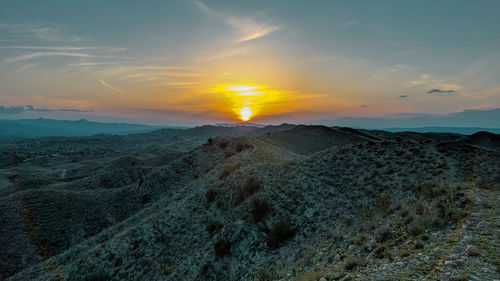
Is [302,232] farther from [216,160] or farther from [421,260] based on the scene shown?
[216,160]

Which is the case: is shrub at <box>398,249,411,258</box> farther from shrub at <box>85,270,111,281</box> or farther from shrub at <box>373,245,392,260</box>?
shrub at <box>85,270,111,281</box>

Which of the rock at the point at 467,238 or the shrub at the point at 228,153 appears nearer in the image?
the rock at the point at 467,238

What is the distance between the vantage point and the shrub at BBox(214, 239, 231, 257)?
15789 millimetres

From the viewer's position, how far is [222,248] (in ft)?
52.6

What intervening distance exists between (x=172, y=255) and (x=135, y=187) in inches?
1323

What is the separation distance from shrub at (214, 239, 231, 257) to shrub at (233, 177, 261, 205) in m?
4.69

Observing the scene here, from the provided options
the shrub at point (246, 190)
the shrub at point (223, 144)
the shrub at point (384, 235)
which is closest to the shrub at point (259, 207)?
the shrub at point (246, 190)

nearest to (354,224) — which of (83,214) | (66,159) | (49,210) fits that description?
(83,214)

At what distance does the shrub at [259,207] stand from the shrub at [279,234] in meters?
1.85

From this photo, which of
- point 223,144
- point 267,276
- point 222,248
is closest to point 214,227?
point 222,248

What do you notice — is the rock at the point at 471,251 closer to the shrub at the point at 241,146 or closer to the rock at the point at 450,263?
the rock at the point at 450,263

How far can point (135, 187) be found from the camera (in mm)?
46938

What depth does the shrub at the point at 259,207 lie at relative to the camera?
697 inches


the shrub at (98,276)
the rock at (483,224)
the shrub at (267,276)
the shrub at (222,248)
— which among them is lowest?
the shrub at (98,276)
